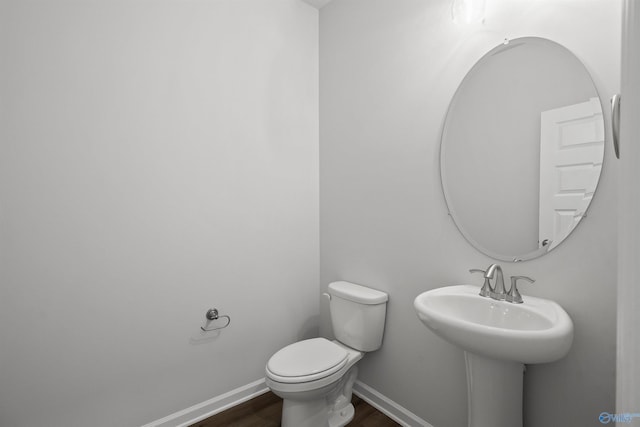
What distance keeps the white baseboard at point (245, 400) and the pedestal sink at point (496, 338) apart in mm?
564

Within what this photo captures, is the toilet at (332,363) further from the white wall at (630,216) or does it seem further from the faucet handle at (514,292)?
the white wall at (630,216)

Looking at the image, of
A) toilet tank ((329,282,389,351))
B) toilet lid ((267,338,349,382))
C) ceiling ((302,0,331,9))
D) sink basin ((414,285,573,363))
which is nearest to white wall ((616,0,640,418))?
sink basin ((414,285,573,363))

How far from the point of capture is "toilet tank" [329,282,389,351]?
1753mm

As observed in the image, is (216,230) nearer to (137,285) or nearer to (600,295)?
(137,285)

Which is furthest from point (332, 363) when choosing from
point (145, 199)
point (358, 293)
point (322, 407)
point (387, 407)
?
point (145, 199)

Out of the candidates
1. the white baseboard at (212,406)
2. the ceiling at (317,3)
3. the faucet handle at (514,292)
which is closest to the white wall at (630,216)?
the faucet handle at (514,292)

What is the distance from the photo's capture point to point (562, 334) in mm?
913

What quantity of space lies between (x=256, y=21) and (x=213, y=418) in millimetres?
2434

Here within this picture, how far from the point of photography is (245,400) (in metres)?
1.91

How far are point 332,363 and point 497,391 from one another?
0.72 metres

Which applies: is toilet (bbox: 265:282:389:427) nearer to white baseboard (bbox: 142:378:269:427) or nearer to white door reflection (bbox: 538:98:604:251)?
white baseboard (bbox: 142:378:269:427)

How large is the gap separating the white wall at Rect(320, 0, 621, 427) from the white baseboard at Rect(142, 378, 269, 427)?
2.03 ft

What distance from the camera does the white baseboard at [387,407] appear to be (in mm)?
1650

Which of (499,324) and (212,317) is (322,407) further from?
(499,324)
